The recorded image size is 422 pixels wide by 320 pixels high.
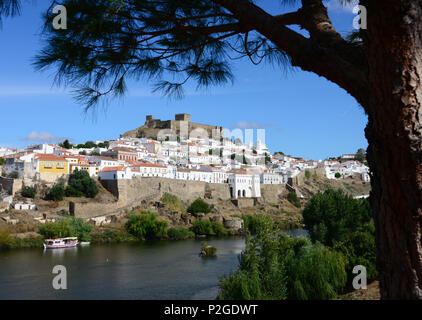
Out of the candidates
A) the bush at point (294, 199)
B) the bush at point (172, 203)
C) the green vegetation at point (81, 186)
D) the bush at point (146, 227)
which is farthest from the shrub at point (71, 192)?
the bush at point (294, 199)

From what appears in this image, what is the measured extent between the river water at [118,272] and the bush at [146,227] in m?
3.61

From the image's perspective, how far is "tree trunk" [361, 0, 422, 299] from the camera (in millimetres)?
1313

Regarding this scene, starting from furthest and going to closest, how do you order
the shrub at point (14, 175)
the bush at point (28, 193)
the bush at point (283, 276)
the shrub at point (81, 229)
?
the shrub at point (14, 175)
the bush at point (28, 193)
the shrub at point (81, 229)
the bush at point (283, 276)

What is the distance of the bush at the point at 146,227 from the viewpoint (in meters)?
24.9

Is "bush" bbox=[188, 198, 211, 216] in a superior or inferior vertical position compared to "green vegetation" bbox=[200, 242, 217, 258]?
superior

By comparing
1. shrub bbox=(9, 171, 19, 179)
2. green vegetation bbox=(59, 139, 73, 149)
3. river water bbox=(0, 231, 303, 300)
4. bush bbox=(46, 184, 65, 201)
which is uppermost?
green vegetation bbox=(59, 139, 73, 149)

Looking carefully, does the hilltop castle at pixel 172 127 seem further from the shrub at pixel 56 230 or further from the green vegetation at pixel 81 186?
the shrub at pixel 56 230

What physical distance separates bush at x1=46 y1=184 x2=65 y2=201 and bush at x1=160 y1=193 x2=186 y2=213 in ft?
24.0

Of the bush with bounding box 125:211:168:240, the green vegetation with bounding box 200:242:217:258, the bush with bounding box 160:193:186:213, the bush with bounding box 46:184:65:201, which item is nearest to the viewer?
Result: the green vegetation with bounding box 200:242:217:258

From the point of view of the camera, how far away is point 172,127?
64.4 metres

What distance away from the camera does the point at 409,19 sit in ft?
4.47

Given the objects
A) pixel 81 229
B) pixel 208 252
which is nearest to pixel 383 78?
pixel 208 252

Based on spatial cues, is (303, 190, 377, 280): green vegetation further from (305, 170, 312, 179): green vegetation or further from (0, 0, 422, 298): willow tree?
(305, 170, 312, 179): green vegetation

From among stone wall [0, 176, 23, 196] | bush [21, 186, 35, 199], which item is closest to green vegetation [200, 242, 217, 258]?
bush [21, 186, 35, 199]
